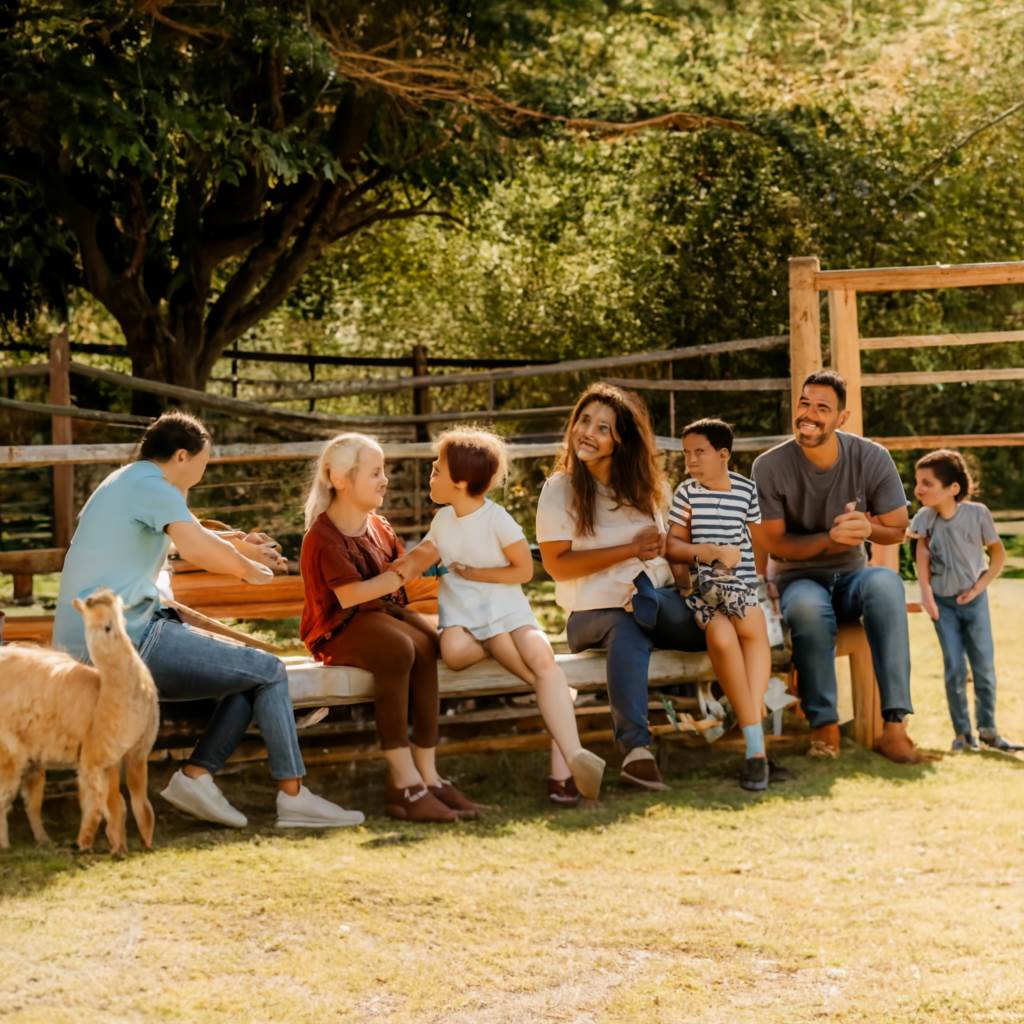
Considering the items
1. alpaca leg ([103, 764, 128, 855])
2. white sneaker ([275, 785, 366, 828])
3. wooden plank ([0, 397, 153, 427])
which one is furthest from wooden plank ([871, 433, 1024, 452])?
wooden plank ([0, 397, 153, 427])

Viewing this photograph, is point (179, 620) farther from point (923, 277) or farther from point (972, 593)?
point (923, 277)

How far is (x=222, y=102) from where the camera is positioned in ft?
34.3

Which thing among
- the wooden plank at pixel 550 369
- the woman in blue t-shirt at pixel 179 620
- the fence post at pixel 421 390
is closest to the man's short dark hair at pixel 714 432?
the woman in blue t-shirt at pixel 179 620

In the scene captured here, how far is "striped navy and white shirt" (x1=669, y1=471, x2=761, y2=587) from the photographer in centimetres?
566

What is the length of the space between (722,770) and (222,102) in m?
6.32

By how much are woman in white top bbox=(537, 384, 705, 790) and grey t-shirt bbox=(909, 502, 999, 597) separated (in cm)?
137

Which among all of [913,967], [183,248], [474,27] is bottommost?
[913,967]

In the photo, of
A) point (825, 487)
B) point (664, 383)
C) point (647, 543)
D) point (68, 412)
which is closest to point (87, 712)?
point (647, 543)

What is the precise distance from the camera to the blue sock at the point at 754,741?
5523 millimetres

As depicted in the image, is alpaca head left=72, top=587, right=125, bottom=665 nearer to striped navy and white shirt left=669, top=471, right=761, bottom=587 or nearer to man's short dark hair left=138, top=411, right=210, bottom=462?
man's short dark hair left=138, top=411, right=210, bottom=462

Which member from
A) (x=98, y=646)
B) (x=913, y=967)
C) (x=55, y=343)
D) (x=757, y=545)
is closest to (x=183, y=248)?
(x=55, y=343)

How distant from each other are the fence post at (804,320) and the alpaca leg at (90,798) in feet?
11.0

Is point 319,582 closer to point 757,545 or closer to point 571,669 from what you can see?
point 571,669

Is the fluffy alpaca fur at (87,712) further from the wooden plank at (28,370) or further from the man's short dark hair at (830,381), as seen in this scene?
the wooden plank at (28,370)
